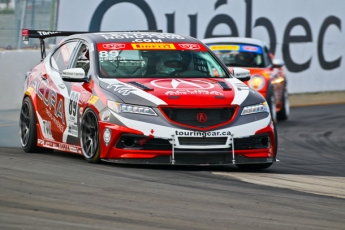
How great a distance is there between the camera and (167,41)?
10383 millimetres

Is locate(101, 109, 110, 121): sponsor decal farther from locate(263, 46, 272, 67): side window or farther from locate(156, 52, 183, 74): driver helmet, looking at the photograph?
locate(263, 46, 272, 67): side window

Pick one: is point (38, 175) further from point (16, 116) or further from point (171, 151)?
point (16, 116)

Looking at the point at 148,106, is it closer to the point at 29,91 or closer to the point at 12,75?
the point at 29,91

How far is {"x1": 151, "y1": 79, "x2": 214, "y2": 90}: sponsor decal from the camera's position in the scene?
9344mm

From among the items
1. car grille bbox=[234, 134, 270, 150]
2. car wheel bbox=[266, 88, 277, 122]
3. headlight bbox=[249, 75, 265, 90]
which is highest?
car grille bbox=[234, 134, 270, 150]

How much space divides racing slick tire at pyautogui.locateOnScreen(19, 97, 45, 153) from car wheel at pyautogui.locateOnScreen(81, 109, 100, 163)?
1370 millimetres

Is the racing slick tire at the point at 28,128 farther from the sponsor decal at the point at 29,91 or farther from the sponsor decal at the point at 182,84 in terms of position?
the sponsor decal at the point at 182,84

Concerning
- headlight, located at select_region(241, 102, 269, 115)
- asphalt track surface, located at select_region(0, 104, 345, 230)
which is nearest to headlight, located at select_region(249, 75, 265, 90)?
asphalt track surface, located at select_region(0, 104, 345, 230)

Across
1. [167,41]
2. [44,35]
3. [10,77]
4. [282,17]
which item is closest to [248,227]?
[167,41]

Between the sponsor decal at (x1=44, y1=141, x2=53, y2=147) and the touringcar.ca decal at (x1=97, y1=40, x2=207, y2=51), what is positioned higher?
the touringcar.ca decal at (x1=97, y1=40, x2=207, y2=51)

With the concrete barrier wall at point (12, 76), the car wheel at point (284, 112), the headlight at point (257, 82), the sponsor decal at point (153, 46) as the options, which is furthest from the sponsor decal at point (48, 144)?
the car wheel at point (284, 112)

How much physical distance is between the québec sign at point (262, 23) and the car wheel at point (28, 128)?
261 inches

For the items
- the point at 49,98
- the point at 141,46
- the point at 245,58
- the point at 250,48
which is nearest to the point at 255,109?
the point at 141,46

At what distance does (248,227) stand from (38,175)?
2591 mm
